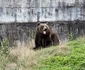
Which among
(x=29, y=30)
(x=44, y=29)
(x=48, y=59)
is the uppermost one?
(x=44, y=29)

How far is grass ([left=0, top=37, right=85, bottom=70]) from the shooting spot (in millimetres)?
9578

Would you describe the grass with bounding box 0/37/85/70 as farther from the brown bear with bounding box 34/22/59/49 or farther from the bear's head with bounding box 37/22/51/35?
the bear's head with bounding box 37/22/51/35

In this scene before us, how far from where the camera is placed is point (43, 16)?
16250mm

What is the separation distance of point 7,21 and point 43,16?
4.80 ft

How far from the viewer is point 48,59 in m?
10.5

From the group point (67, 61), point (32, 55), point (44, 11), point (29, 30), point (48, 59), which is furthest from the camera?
point (44, 11)

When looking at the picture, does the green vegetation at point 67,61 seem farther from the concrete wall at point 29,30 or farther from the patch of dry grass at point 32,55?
the concrete wall at point 29,30

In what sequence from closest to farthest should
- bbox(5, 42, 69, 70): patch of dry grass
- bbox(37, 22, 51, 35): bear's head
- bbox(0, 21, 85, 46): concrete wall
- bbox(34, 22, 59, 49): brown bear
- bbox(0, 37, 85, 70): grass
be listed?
bbox(0, 37, 85, 70): grass, bbox(5, 42, 69, 70): patch of dry grass, bbox(34, 22, 59, 49): brown bear, bbox(37, 22, 51, 35): bear's head, bbox(0, 21, 85, 46): concrete wall

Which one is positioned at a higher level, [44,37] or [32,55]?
[32,55]

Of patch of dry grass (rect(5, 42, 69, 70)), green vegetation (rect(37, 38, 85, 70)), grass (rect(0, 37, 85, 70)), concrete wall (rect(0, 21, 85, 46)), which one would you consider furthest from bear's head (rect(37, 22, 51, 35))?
green vegetation (rect(37, 38, 85, 70))

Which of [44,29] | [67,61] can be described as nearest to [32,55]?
[67,61]

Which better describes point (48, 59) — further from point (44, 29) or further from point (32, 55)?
point (44, 29)

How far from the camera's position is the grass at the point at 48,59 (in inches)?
377

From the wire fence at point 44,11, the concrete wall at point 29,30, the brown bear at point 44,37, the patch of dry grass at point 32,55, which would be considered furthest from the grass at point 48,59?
the wire fence at point 44,11
